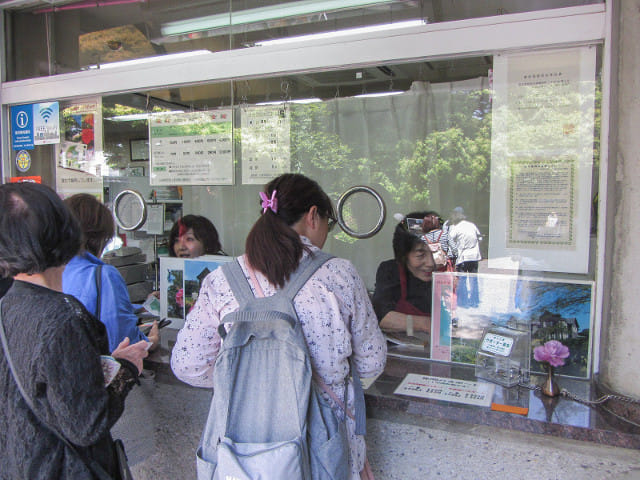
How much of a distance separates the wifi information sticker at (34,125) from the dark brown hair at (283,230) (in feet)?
7.56

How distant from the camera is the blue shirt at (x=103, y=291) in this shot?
169 cm

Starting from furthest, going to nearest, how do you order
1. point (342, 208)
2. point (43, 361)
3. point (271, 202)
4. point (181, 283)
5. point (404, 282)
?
point (342, 208) → point (404, 282) → point (181, 283) → point (271, 202) → point (43, 361)

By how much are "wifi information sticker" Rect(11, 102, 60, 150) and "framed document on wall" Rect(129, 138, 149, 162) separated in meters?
0.45

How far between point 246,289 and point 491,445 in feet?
3.32

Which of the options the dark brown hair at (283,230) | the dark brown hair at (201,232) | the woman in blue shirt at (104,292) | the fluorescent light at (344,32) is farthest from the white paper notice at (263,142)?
the dark brown hair at (283,230)

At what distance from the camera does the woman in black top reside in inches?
42.1

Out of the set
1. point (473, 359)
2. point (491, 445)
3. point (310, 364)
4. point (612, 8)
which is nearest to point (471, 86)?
point (612, 8)

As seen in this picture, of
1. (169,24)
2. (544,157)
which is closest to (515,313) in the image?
(544,157)

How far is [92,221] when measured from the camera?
6.24 ft

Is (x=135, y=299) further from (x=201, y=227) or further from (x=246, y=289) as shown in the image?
(x=246, y=289)

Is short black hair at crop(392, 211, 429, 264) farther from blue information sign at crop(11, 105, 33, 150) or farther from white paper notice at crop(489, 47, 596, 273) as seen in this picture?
blue information sign at crop(11, 105, 33, 150)

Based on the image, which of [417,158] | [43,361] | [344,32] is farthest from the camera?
[417,158]

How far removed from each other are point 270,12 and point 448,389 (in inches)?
84.8

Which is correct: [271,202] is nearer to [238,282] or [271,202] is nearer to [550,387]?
[238,282]
